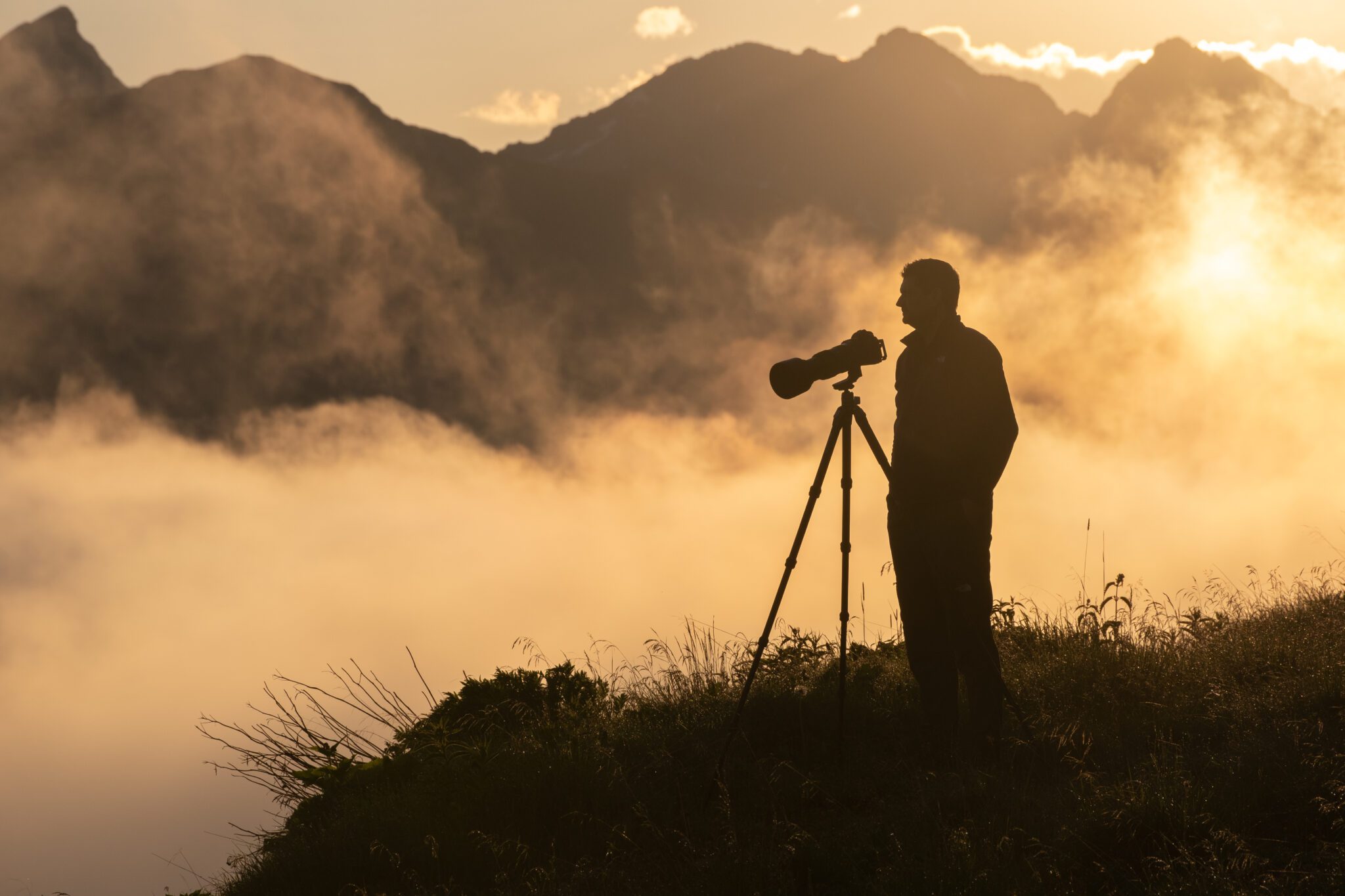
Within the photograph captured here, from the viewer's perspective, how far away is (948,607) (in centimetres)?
552

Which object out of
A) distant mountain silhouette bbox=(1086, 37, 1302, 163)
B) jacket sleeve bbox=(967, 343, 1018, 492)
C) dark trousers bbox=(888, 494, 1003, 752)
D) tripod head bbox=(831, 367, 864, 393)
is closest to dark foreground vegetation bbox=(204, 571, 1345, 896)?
dark trousers bbox=(888, 494, 1003, 752)

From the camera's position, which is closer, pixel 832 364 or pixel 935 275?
pixel 832 364

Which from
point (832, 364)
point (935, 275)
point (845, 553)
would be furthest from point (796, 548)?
point (935, 275)

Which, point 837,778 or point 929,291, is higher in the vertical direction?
point 929,291

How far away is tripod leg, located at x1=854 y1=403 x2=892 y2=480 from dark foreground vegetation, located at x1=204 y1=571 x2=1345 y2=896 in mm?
1475

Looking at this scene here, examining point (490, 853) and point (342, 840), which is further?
point (342, 840)

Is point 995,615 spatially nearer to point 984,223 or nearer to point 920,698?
point 920,698

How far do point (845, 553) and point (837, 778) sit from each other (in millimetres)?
1128

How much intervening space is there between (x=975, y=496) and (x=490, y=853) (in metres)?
2.91

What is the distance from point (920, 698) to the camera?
5.98m

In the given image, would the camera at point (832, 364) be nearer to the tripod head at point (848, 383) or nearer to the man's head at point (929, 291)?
the tripod head at point (848, 383)

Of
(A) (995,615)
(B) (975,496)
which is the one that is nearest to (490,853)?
(B) (975,496)

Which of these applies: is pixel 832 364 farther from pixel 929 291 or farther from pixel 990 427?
pixel 990 427

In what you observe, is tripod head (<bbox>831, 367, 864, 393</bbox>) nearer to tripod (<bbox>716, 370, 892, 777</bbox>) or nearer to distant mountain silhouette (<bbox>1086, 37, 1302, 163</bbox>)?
tripod (<bbox>716, 370, 892, 777</bbox>)
